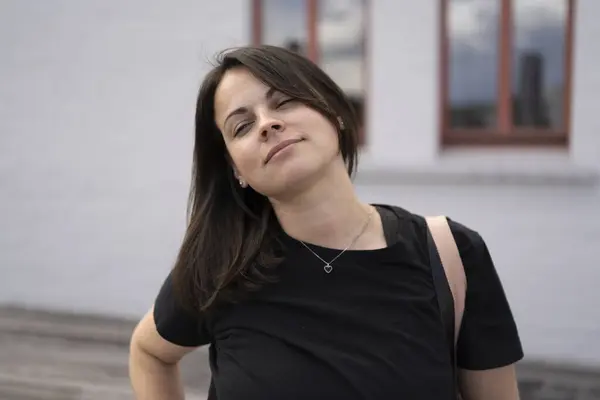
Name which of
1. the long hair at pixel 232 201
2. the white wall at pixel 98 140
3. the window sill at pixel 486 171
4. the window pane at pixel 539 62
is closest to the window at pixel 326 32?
the white wall at pixel 98 140

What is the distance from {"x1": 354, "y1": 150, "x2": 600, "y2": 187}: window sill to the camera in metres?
4.35

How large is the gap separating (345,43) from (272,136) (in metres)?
3.81

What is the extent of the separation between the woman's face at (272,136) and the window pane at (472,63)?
3554mm

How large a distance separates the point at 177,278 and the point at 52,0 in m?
4.73

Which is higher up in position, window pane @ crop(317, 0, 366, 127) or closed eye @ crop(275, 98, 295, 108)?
window pane @ crop(317, 0, 366, 127)

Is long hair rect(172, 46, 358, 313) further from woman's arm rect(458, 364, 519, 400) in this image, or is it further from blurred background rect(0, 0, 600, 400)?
blurred background rect(0, 0, 600, 400)

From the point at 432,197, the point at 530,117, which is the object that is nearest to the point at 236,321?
the point at 432,197

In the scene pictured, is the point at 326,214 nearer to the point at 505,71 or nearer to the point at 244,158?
the point at 244,158

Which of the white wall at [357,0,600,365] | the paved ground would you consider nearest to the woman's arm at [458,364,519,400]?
the paved ground

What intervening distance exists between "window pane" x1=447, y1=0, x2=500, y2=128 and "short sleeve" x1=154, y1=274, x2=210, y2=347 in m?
3.62

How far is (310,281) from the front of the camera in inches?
55.3

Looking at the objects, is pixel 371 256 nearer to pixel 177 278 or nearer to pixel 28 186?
pixel 177 278

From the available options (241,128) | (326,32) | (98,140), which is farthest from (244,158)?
(98,140)

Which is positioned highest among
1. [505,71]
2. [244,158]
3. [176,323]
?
[505,71]
